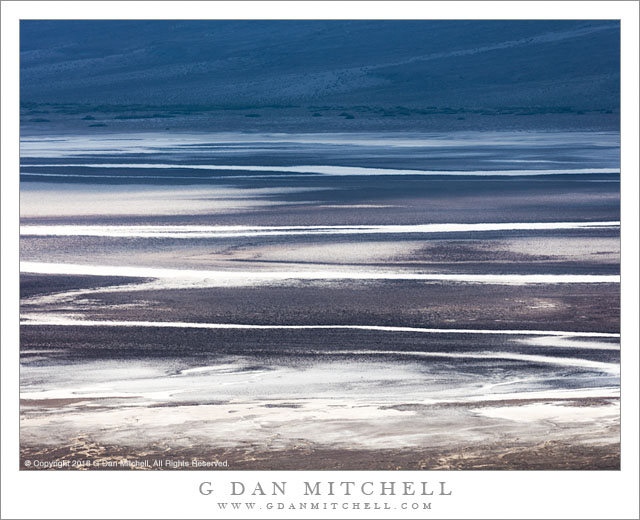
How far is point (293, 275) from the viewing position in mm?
4805

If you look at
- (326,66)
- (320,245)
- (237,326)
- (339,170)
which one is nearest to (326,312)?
(237,326)

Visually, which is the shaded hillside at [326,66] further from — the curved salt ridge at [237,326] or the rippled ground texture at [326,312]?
the curved salt ridge at [237,326]

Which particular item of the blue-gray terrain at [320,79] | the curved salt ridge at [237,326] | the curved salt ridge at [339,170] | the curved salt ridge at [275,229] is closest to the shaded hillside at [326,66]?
the blue-gray terrain at [320,79]

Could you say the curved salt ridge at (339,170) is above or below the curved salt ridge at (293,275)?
above

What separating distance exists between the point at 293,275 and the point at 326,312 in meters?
0.42

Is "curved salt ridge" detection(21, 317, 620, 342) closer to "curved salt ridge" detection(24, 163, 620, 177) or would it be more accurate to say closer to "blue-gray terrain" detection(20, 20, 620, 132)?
"curved salt ridge" detection(24, 163, 620, 177)

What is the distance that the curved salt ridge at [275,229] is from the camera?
17.5 ft

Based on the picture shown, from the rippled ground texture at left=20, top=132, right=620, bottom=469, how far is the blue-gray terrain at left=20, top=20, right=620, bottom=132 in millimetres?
826

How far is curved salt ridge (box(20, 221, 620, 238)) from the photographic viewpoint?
17.5ft

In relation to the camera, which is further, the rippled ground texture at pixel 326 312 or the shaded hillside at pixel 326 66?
the shaded hillside at pixel 326 66

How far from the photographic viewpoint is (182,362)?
4062mm

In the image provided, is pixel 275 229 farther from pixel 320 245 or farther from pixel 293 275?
pixel 293 275

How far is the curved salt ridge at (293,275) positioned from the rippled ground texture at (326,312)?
0.01m
